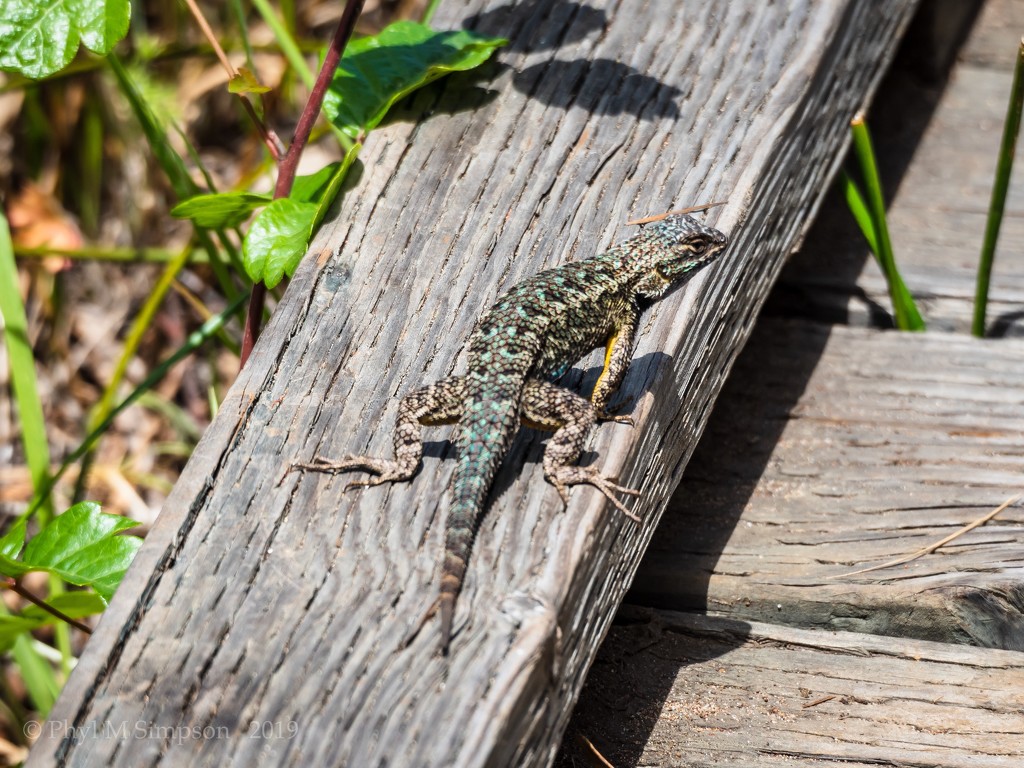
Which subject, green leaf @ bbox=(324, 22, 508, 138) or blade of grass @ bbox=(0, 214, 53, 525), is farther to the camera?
blade of grass @ bbox=(0, 214, 53, 525)

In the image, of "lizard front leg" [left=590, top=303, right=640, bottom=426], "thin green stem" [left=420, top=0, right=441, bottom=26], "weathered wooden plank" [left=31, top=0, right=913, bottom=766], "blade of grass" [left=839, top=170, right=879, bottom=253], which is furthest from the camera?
"thin green stem" [left=420, top=0, right=441, bottom=26]

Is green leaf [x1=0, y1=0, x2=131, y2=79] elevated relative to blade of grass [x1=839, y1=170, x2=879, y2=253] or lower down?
elevated

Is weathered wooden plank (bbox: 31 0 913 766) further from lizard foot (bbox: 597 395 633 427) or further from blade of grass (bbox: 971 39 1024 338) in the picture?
blade of grass (bbox: 971 39 1024 338)

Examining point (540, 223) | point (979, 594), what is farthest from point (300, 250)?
point (979, 594)

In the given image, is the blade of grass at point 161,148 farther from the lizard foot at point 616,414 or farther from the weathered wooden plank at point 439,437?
the lizard foot at point 616,414

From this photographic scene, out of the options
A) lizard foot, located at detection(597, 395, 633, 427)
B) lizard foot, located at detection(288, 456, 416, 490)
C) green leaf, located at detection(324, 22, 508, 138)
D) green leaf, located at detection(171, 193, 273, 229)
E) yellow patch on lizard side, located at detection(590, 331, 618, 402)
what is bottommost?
yellow patch on lizard side, located at detection(590, 331, 618, 402)

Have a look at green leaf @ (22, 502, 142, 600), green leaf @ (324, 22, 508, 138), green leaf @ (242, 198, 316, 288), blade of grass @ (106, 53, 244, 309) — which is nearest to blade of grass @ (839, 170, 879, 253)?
green leaf @ (324, 22, 508, 138)

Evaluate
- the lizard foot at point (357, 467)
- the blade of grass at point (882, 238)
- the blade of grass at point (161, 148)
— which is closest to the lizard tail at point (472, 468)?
the lizard foot at point (357, 467)

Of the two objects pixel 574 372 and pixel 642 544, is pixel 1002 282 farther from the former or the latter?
pixel 642 544

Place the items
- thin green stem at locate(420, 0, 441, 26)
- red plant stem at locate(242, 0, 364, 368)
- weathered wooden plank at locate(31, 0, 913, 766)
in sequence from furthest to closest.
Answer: thin green stem at locate(420, 0, 441, 26), red plant stem at locate(242, 0, 364, 368), weathered wooden plank at locate(31, 0, 913, 766)
